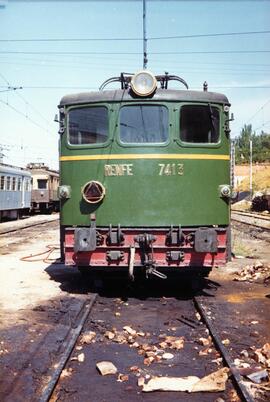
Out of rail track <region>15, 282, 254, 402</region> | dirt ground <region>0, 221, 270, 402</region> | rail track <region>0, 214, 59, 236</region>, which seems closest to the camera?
rail track <region>15, 282, 254, 402</region>

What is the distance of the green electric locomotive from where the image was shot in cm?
723

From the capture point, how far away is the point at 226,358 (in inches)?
187

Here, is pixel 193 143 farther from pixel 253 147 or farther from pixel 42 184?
pixel 253 147

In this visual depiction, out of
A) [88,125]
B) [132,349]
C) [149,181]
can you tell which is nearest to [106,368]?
[132,349]

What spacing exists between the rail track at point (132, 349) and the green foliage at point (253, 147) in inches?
2982

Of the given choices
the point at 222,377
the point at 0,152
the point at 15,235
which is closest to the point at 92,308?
the point at 222,377

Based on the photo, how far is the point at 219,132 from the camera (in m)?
7.50

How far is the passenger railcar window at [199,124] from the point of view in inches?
291

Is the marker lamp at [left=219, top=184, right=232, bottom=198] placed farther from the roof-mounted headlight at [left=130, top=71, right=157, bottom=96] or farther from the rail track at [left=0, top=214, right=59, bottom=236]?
the rail track at [left=0, top=214, right=59, bottom=236]

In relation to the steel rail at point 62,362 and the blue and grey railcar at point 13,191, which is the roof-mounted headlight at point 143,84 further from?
the blue and grey railcar at point 13,191

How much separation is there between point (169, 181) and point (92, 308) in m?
2.17

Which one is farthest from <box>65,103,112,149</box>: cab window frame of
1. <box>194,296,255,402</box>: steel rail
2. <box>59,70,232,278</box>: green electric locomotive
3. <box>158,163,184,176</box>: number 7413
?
<box>194,296,255,402</box>: steel rail

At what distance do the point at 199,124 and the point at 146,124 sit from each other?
0.82 meters

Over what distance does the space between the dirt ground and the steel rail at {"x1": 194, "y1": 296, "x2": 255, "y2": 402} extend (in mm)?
160
